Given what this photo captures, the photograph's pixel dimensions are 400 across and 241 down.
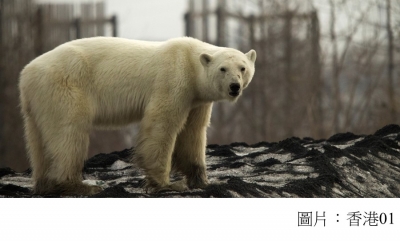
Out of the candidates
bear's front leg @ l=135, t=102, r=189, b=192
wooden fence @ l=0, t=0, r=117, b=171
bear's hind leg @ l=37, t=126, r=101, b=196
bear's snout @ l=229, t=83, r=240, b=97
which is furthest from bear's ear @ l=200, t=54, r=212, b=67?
wooden fence @ l=0, t=0, r=117, b=171

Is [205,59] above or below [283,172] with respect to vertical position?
above

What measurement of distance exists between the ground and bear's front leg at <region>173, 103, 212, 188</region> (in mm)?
201

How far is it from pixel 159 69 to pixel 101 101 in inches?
24.4

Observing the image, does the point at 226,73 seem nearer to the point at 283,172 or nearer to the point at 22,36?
the point at 283,172

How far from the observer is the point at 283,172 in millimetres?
7148

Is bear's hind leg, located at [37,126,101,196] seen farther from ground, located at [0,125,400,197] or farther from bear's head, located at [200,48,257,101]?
bear's head, located at [200,48,257,101]

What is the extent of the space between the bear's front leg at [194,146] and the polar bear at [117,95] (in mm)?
137

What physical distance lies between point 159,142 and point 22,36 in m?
7.97

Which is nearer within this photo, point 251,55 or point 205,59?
point 205,59

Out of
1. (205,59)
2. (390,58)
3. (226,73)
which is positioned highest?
(205,59)

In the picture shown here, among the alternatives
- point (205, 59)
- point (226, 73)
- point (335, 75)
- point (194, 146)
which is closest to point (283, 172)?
point (194, 146)

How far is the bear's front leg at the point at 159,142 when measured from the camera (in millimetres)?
6355

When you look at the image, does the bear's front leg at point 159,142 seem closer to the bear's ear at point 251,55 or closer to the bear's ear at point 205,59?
the bear's ear at point 205,59

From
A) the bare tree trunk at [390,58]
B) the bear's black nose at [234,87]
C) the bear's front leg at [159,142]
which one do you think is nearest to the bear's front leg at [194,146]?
the bear's front leg at [159,142]
